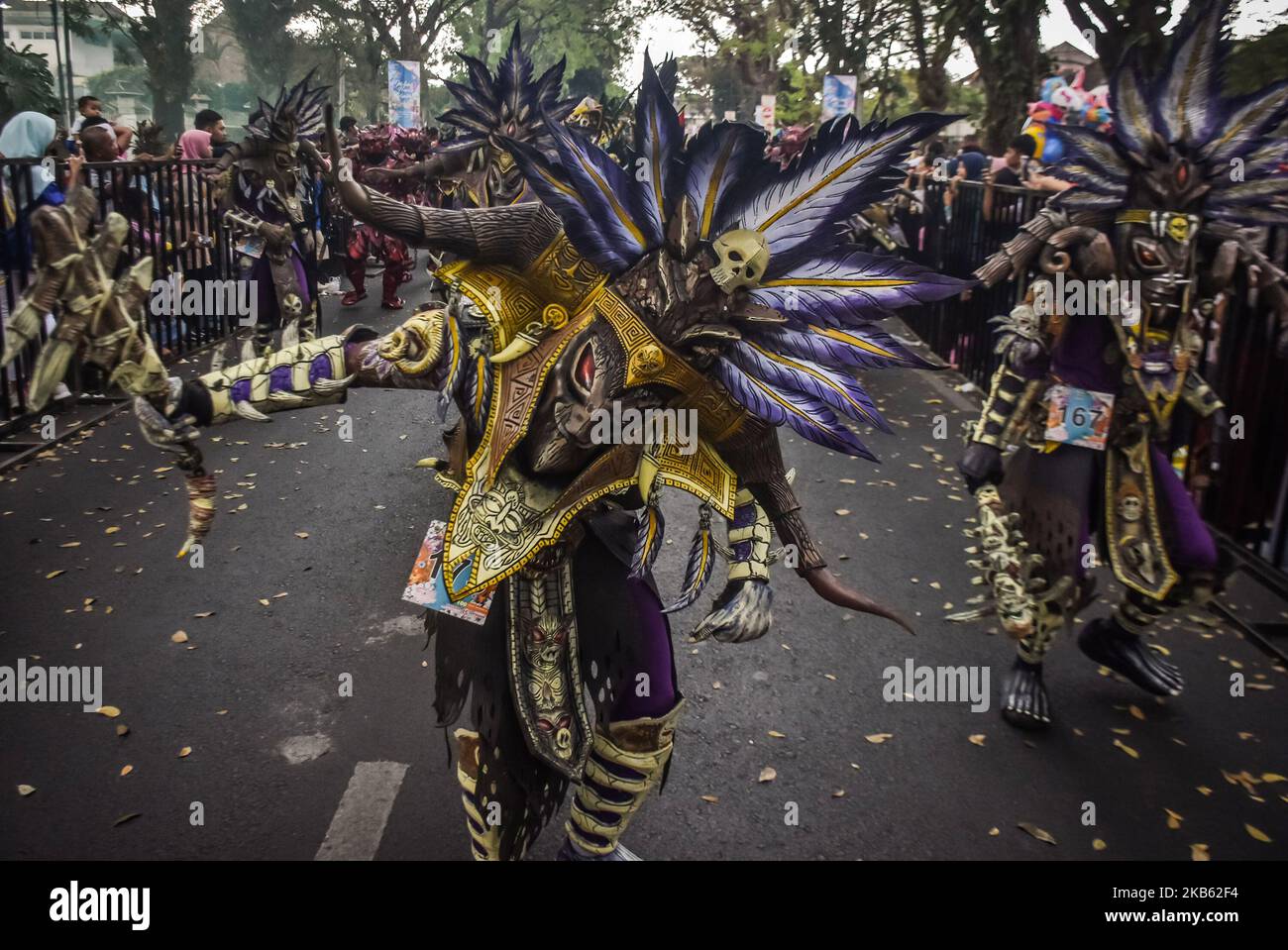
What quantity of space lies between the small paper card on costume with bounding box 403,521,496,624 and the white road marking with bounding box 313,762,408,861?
1.26 metres

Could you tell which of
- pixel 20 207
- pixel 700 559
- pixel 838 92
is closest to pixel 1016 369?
pixel 700 559

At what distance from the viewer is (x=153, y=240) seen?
33.6ft

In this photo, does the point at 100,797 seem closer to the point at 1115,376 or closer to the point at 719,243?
the point at 719,243

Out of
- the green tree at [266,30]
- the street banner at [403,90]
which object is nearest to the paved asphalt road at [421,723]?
the street banner at [403,90]

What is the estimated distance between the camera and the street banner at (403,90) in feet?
61.3

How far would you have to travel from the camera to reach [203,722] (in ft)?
15.1

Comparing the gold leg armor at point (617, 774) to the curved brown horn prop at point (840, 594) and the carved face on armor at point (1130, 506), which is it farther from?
the carved face on armor at point (1130, 506)

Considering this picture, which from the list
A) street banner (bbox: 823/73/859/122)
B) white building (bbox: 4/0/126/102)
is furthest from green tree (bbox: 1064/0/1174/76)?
white building (bbox: 4/0/126/102)

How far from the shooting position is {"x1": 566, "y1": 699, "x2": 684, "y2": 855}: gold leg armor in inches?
125

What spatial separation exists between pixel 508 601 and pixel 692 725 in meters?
2.02

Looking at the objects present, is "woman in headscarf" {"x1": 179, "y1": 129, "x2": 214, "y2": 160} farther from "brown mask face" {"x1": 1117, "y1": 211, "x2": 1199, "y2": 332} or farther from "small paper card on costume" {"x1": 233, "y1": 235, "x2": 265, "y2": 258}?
"brown mask face" {"x1": 1117, "y1": 211, "x2": 1199, "y2": 332}

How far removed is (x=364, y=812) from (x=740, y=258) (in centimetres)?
273

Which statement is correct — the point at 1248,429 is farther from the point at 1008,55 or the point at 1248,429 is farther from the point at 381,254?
the point at 381,254
